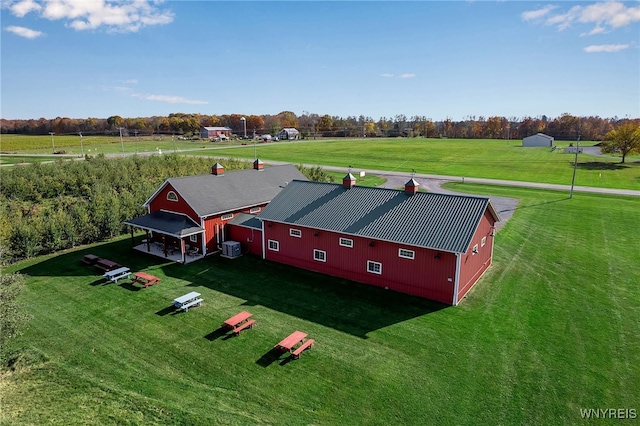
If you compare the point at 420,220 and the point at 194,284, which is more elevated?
the point at 420,220

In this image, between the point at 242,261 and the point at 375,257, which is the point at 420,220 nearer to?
the point at 375,257

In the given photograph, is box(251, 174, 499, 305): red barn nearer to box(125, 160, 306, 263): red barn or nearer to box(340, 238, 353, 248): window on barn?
box(340, 238, 353, 248): window on barn

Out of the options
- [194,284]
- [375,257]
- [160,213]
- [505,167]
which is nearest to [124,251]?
[160,213]

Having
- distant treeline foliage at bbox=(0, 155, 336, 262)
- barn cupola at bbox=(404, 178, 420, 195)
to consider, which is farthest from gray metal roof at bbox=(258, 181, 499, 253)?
distant treeline foliage at bbox=(0, 155, 336, 262)

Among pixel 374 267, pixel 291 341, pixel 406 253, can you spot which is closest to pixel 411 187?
pixel 406 253

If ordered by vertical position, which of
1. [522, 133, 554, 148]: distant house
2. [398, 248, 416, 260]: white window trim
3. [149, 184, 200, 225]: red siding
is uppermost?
[522, 133, 554, 148]: distant house
